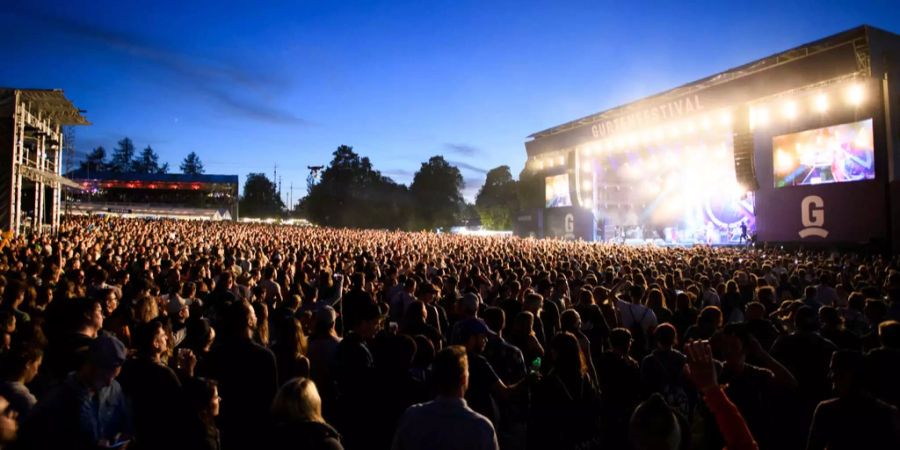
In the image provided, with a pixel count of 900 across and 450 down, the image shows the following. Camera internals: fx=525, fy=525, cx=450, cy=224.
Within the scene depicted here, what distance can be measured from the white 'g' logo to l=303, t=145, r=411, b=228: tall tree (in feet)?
155

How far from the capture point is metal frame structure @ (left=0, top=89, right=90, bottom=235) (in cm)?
2288

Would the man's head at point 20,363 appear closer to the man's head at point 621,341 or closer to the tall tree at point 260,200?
the man's head at point 621,341

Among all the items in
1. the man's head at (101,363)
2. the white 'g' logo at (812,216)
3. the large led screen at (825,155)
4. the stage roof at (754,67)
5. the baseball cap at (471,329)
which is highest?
the stage roof at (754,67)

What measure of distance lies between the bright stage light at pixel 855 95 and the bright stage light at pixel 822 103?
76 centimetres

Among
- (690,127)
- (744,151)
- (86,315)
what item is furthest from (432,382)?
(690,127)

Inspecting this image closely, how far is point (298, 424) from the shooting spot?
230 centimetres

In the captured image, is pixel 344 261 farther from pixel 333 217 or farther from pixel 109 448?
pixel 333 217

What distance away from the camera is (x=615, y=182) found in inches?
1489

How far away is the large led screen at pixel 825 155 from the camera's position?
2016 cm

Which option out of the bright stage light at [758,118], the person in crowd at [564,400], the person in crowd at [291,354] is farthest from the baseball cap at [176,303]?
the bright stage light at [758,118]

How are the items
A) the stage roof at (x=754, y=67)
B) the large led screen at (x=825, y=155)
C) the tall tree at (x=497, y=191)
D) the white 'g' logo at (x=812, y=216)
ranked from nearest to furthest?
the stage roof at (x=754, y=67) → the large led screen at (x=825, y=155) → the white 'g' logo at (x=812, y=216) → the tall tree at (x=497, y=191)

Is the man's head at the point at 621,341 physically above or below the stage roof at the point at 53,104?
below

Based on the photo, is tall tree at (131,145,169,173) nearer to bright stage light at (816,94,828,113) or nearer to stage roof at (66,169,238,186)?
stage roof at (66,169,238,186)

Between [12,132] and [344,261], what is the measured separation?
18951 millimetres
